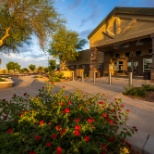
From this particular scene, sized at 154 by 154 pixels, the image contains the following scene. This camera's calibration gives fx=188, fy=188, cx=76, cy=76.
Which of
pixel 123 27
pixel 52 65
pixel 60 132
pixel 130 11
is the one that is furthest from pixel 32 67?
pixel 60 132

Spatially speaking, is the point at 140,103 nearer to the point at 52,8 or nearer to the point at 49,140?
the point at 49,140

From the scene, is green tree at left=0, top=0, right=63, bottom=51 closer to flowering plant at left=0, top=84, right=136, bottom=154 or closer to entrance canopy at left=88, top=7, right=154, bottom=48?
entrance canopy at left=88, top=7, right=154, bottom=48

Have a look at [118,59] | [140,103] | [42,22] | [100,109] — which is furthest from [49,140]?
[118,59]

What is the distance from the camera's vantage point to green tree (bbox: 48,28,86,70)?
1409 inches

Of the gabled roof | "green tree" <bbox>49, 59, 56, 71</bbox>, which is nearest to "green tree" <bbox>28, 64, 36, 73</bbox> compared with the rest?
"green tree" <bbox>49, 59, 56, 71</bbox>

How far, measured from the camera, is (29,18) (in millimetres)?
13875

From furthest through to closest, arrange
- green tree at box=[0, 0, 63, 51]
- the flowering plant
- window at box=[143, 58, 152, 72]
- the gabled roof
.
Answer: window at box=[143, 58, 152, 72] < the gabled roof < green tree at box=[0, 0, 63, 51] < the flowering plant

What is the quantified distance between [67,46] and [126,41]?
56.0ft

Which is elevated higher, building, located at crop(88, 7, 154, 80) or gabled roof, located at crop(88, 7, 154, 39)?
gabled roof, located at crop(88, 7, 154, 39)

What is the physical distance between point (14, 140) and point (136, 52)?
82.8ft

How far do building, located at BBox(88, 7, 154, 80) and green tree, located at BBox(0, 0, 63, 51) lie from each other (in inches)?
369

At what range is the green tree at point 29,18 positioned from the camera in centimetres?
1338

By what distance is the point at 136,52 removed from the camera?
25906 mm

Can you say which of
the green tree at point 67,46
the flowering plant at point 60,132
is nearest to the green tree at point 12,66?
the green tree at point 67,46
